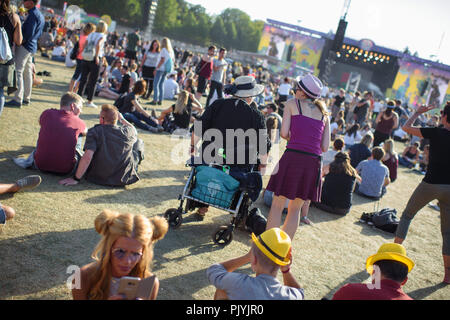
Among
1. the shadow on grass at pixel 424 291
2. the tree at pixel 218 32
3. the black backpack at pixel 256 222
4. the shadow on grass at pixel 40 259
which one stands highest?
the tree at pixel 218 32

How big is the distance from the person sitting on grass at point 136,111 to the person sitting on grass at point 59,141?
319 cm

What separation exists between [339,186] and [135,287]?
5.06m

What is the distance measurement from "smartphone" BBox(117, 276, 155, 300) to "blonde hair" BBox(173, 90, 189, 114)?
23.0 feet

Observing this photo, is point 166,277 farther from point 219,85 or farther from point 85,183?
point 219,85

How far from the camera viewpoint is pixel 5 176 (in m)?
4.53

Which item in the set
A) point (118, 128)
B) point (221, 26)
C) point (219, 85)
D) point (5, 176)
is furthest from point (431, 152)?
point (221, 26)

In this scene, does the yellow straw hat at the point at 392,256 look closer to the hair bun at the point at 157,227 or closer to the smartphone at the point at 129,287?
the hair bun at the point at 157,227

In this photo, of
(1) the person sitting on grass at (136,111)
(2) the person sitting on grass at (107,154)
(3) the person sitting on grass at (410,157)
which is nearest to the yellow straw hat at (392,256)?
(2) the person sitting on grass at (107,154)

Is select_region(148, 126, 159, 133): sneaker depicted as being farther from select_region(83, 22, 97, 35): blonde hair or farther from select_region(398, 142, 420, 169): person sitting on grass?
select_region(398, 142, 420, 169): person sitting on grass

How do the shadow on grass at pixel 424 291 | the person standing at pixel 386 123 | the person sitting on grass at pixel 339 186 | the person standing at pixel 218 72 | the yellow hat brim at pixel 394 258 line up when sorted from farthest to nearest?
the person standing at pixel 218 72, the person standing at pixel 386 123, the person sitting on grass at pixel 339 186, the shadow on grass at pixel 424 291, the yellow hat brim at pixel 394 258

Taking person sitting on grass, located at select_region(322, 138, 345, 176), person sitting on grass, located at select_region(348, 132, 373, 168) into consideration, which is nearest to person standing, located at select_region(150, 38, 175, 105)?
person sitting on grass, located at select_region(322, 138, 345, 176)

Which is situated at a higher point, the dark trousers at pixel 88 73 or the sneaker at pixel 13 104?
the dark trousers at pixel 88 73

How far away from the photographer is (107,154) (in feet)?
16.0

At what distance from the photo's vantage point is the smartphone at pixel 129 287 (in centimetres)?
196
